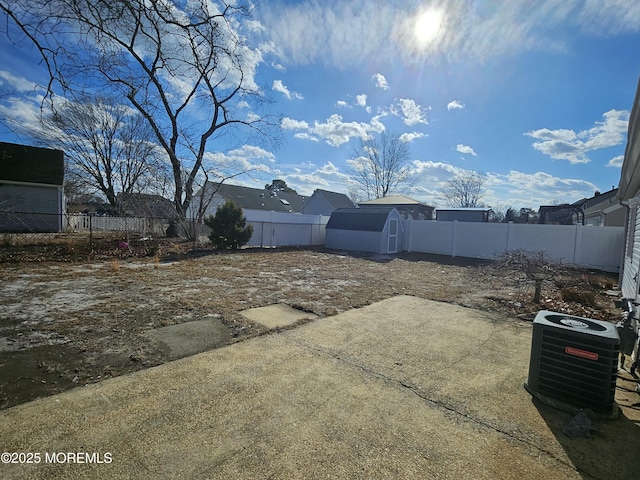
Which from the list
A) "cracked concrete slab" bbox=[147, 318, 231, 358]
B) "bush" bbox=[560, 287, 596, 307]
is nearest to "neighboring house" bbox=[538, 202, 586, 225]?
"bush" bbox=[560, 287, 596, 307]

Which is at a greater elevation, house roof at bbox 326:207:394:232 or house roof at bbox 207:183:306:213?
house roof at bbox 207:183:306:213

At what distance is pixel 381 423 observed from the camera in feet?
7.60

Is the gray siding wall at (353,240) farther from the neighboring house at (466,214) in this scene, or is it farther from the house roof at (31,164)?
the house roof at (31,164)

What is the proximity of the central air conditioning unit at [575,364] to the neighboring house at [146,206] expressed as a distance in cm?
1601

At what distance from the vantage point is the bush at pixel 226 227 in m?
14.0

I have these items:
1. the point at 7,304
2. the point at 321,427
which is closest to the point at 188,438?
the point at 321,427

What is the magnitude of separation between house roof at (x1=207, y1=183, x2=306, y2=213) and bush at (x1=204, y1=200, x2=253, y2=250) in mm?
13629

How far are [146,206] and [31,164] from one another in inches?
258

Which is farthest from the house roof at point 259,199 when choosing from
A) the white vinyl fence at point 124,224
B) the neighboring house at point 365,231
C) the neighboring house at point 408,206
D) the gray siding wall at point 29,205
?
the neighboring house at point 365,231

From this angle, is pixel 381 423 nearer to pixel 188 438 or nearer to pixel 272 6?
pixel 188 438

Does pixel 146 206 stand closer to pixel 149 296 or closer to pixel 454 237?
pixel 149 296

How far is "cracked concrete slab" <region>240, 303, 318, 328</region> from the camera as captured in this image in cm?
454

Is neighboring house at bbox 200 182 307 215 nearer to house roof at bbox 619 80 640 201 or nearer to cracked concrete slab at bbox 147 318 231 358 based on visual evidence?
cracked concrete slab at bbox 147 318 231 358

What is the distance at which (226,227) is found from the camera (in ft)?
46.0
